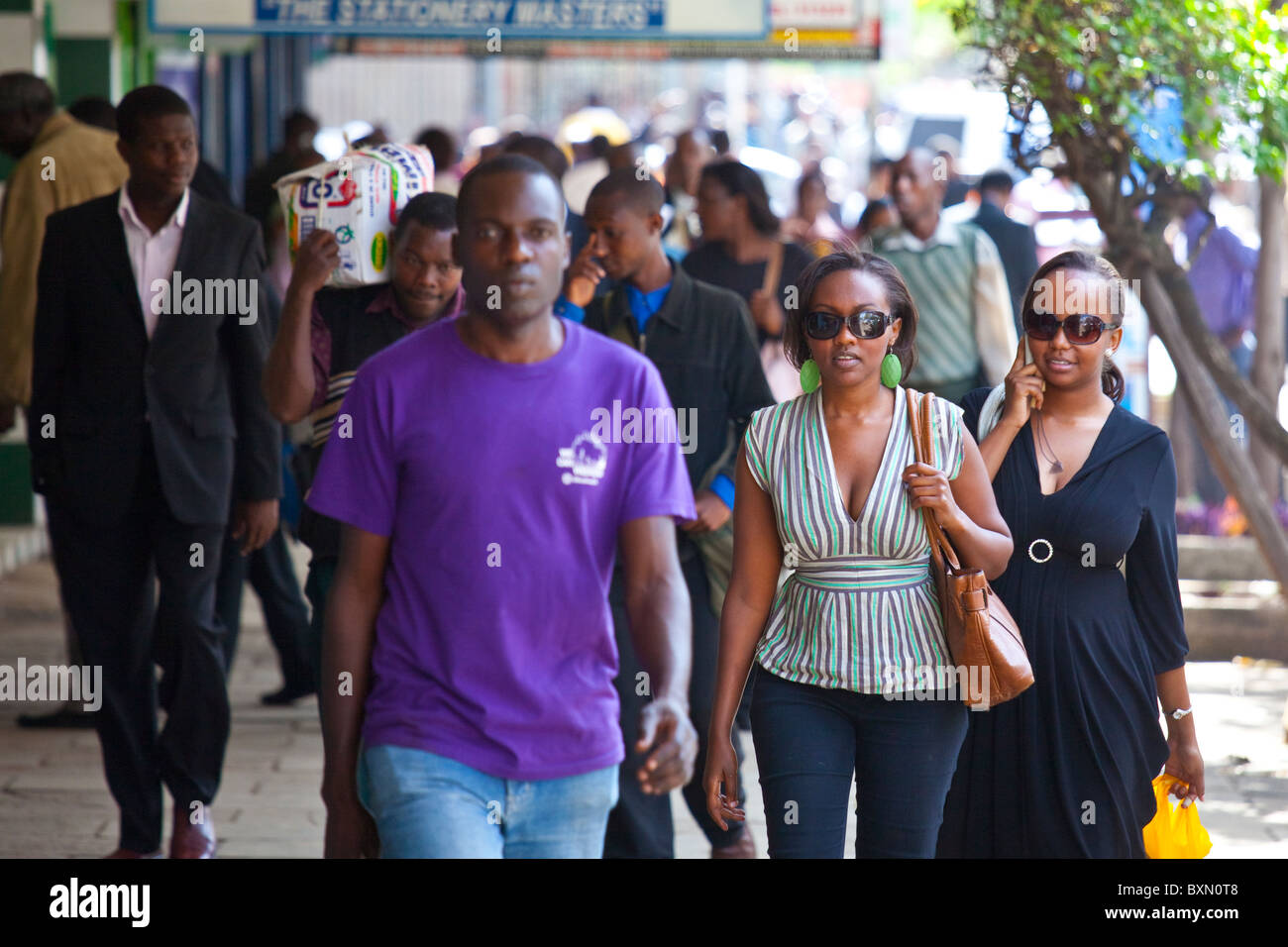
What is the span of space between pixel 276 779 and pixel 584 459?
3.91m

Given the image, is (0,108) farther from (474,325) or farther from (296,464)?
(474,325)

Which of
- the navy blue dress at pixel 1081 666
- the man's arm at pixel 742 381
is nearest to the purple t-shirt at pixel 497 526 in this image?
the navy blue dress at pixel 1081 666

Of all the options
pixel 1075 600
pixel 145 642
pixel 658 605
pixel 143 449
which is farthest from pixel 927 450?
pixel 145 642

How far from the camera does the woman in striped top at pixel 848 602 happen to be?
12.3 feet

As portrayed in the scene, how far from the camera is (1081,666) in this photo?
13.3 feet

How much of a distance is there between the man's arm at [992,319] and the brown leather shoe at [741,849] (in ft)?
8.51

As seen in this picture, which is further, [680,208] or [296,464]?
[680,208]

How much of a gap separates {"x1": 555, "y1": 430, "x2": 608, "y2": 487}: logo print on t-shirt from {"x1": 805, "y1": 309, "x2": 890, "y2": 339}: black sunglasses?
0.97m

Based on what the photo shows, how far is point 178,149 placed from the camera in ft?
17.3

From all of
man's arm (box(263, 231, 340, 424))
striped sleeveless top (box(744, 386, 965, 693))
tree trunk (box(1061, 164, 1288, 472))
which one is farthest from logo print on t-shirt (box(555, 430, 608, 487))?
tree trunk (box(1061, 164, 1288, 472))

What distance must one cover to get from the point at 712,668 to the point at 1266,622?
14.5ft

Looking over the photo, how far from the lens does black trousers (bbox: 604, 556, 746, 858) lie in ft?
16.8

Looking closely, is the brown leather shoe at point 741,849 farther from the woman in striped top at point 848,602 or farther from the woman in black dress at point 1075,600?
Answer: the woman in striped top at point 848,602
